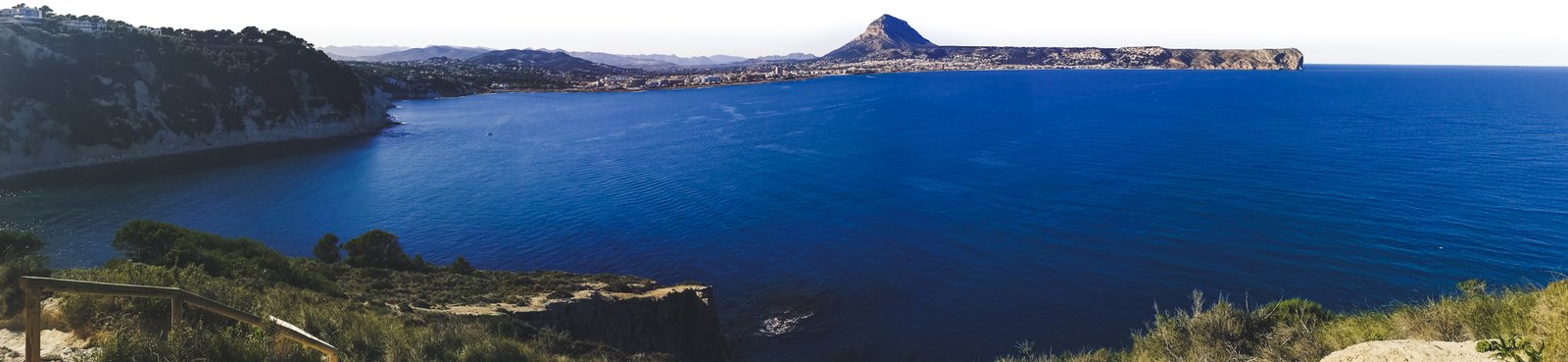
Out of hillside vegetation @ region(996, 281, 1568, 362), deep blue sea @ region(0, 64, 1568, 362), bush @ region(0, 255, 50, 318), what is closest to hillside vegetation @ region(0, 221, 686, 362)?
bush @ region(0, 255, 50, 318)

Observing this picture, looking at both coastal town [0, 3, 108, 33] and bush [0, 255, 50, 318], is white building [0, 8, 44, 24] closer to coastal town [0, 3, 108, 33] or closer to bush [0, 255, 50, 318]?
coastal town [0, 3, 108, 33]

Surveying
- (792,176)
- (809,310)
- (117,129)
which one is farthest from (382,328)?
(117,129)

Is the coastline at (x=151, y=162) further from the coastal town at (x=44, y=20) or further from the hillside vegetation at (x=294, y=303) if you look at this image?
the hillside vegetation at (x=294, y=303)

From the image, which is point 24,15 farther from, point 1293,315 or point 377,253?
point 1293,315

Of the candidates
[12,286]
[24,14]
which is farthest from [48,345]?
[24,14]

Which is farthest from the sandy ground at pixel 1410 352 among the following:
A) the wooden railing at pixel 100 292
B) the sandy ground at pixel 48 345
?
the sandy ground at pixel 48 345

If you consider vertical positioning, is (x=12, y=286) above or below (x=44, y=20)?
below
